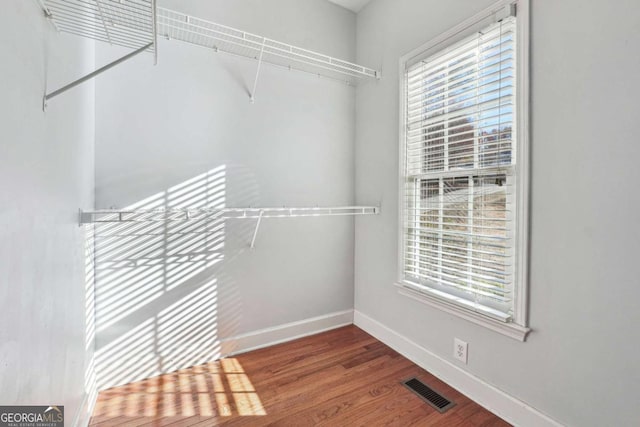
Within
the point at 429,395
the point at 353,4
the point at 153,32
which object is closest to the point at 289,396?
the point at 429,395

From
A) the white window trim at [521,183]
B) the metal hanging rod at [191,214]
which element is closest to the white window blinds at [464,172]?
the white window trim at [521,183]

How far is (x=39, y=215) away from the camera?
35.1 inches

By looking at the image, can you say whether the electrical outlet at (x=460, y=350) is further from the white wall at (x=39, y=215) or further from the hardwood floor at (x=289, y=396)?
the white wall at (x=39, y=215)

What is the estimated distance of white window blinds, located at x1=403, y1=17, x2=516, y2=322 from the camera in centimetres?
147

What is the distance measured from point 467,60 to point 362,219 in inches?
52.6

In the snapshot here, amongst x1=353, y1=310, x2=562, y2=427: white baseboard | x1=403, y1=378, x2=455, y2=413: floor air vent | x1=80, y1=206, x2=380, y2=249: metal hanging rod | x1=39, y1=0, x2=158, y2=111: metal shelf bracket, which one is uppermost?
x1=39, y1=0, x2=158, y2=111: metal shelf bracket

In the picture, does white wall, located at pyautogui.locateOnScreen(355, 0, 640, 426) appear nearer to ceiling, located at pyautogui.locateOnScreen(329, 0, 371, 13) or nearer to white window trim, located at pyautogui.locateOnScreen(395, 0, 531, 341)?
white window trim, located at pyautogui.locateOnScreen(395, 0, 531, 341)

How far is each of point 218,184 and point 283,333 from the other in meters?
1.22

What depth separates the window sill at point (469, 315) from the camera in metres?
1.40

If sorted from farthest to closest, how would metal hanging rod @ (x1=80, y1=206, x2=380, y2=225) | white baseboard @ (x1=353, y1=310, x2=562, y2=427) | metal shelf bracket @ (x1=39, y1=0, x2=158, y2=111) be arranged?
metal hanging rod @ (x1=80, y1=206, x2=380, y2=225) → white baseboard @ (x1=353, y1=310, x2=562, y2=427) → metal shelf bracket @ (x1=39, y1=0, x2=158, y2=111)

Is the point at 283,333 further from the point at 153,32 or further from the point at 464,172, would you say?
the point at 153,32

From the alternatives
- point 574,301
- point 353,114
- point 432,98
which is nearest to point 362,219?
point 353,114

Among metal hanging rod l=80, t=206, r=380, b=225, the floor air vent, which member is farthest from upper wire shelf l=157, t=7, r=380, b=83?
the floor air vent

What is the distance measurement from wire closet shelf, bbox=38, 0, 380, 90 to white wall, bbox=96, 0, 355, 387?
0.26 ft
